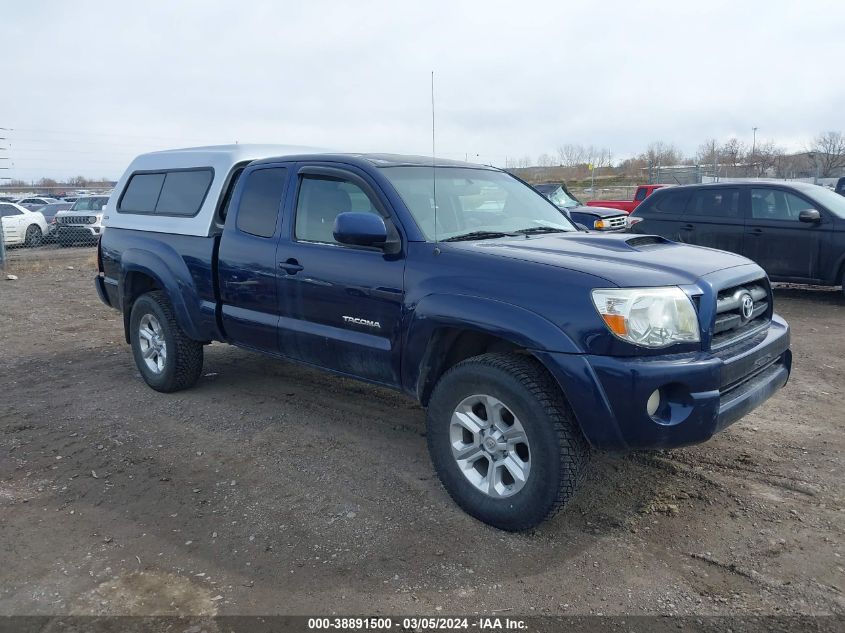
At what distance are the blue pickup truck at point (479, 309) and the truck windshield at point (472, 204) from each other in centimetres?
2

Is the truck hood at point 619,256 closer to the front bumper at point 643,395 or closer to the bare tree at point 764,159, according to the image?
the front bumper at point 643,395

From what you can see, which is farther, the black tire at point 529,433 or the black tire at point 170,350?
the black tire at point 170,350

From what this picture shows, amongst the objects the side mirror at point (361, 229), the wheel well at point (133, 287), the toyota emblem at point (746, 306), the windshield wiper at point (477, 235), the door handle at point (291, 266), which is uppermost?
the side mirror at point (361, 229)

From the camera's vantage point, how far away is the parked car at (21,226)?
18.8m

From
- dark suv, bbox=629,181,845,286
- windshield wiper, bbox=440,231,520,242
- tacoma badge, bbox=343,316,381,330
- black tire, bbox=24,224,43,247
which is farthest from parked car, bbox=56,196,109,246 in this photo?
windshield wiper, bbox=440,231,520,242

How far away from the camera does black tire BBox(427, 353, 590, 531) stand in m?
3.16

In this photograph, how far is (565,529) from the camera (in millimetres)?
3428

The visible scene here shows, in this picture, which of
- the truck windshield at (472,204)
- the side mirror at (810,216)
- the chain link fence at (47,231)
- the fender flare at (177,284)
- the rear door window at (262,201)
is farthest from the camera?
the chain link fence at (47,231)

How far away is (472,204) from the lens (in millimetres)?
4348

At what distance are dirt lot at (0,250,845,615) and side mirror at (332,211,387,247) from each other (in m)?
1.41

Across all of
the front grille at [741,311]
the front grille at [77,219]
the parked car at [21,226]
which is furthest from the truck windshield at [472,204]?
the parked car at [21,226]

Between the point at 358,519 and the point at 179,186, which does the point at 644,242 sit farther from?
the point at 179,186

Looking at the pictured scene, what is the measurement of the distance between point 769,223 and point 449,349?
290 inches

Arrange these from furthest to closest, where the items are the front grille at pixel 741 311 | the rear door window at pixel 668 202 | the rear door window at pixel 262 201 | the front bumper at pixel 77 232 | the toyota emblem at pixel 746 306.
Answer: the front bumper at pixel 77 232
the rear door window at pixel 668 202
the rear door window at pixel 262 201
the toyota emblem at pixel 746 306
the front grille at pixel 741 311
